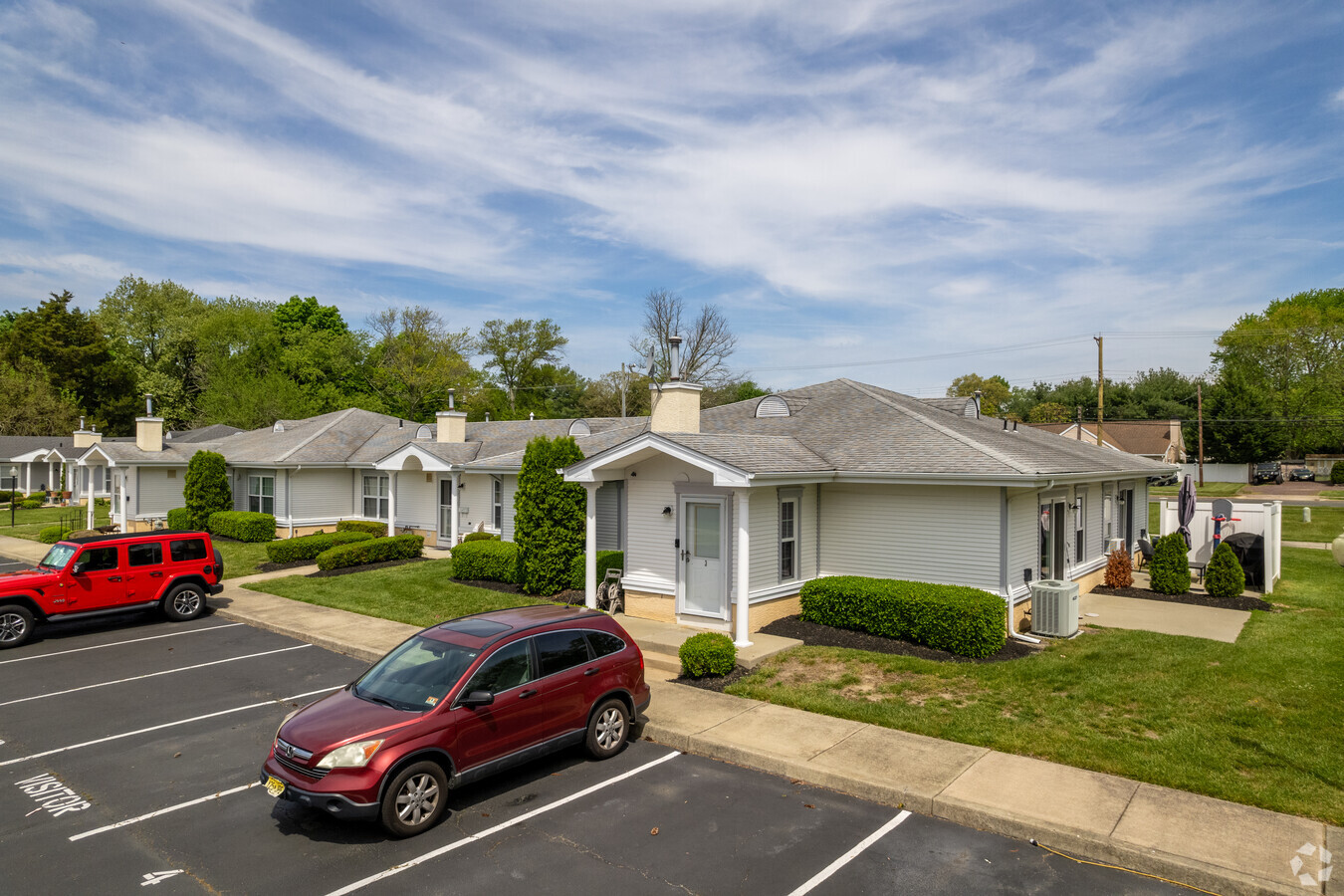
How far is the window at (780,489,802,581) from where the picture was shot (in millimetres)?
14164

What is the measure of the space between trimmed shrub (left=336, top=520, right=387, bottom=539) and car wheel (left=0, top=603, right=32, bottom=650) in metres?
12.7

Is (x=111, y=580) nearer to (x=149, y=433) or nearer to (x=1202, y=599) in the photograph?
(x=149, y=433)

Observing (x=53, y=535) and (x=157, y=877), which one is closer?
(x=157, y=877)

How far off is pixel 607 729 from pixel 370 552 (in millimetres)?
16362

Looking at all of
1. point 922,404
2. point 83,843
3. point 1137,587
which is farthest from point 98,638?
point 1137,587

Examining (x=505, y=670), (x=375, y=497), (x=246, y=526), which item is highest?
(x=375, y=497)

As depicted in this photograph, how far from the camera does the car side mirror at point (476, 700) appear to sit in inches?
277

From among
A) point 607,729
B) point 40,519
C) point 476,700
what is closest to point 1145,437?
point 607,729

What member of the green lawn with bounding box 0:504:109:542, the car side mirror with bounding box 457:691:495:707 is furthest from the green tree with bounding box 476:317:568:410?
the car side mirror with bounding box 457:691:495:707

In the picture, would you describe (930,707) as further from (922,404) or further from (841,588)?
(922,404)

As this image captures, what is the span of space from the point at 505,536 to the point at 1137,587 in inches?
704

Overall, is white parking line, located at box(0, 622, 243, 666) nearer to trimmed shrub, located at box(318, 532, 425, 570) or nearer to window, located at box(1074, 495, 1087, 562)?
trimmed shrub, located at box(318, 532, 425, 570)

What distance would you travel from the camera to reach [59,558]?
15.2 m

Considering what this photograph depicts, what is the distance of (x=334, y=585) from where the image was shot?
19.6m
